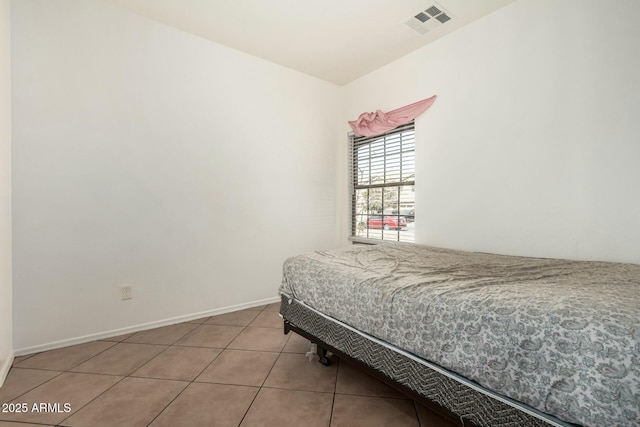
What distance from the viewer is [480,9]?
2361 millimetres

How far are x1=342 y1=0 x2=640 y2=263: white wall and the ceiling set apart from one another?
26 cm

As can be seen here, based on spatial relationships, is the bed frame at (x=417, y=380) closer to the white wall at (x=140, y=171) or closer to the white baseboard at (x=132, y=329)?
the white baseboard at (x=132, y=329)

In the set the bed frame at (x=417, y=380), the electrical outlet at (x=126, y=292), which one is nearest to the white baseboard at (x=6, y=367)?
the electrical outlet at (x=126, y=292)

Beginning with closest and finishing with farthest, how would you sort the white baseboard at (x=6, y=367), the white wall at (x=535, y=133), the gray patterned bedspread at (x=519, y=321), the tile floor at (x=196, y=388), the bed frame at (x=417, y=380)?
1. the gray patterned bedspread at (x=519, y=321)
2. the bed frame at (x=417, y=380)
3. the tile floor at (x=196, y=388)
4. the white baseboard at (x=6, y=367)
5. the white wall at (x=535, y=133)

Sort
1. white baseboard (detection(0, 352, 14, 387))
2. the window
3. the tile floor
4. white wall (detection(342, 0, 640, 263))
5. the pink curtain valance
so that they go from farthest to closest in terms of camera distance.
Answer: the window
the pink curtain valance
white wall (detection(342, 0, 640, 263))
white baseboard (detection(0, 352, 14, 387))
the tile floor

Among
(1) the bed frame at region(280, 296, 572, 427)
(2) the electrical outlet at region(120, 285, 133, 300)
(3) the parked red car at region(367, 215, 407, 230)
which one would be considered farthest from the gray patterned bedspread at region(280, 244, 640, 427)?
(2) the electrical outlet at region(120, 285, 133, 300)

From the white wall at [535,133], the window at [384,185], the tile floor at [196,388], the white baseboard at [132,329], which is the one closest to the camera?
the tile floor at [196,388]

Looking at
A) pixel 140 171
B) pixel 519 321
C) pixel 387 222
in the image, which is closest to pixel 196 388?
pixel 519 321

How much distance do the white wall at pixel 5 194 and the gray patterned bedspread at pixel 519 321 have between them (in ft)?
6.09

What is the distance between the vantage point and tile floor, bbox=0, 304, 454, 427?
1.39 m

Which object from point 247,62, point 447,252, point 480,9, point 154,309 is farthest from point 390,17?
point 154,309

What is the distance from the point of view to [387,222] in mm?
3326

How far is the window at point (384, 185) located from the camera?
311 centimetres

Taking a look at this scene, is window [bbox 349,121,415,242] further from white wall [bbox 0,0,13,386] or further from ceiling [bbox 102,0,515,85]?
white wall [bbox 0,0,13,386]
